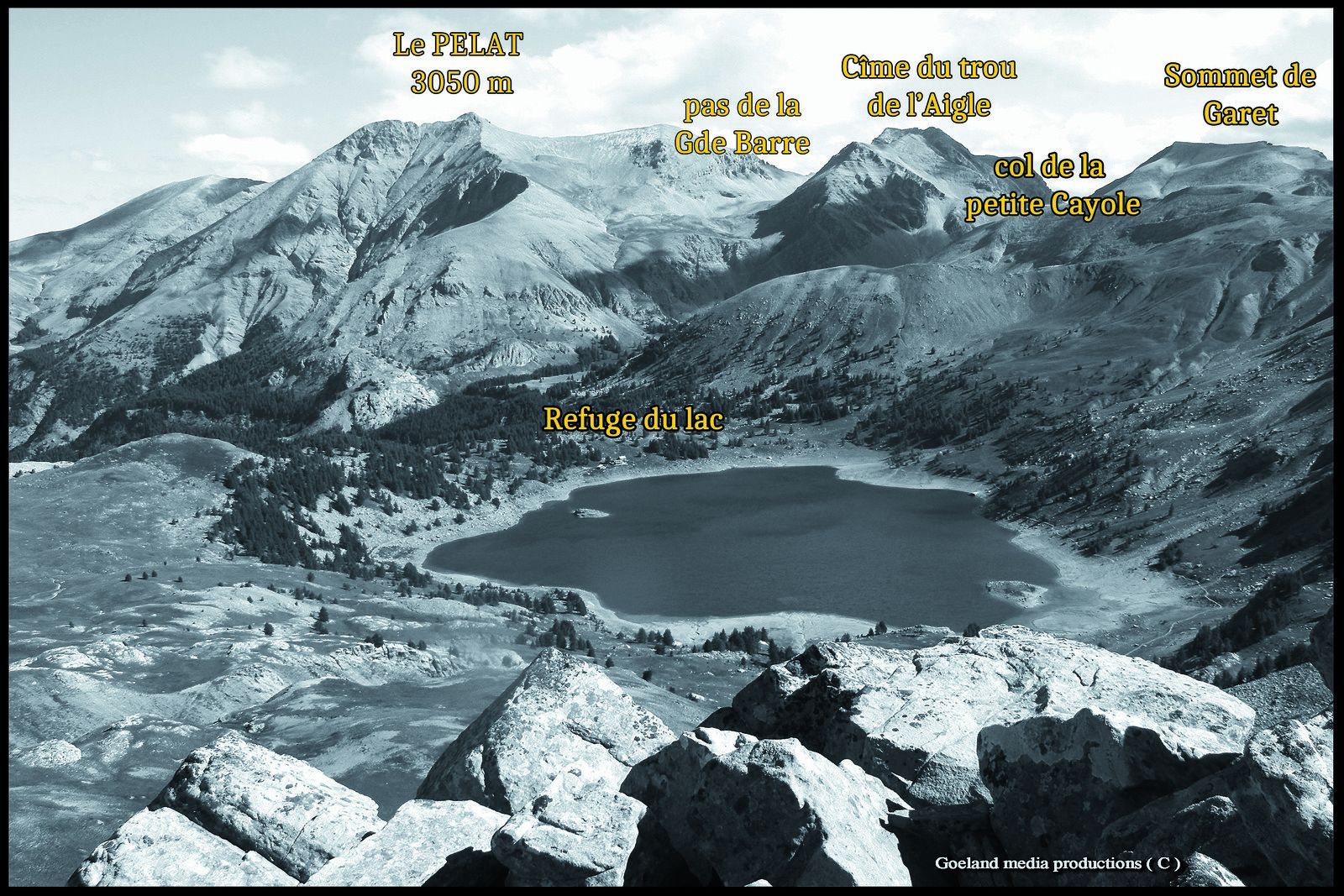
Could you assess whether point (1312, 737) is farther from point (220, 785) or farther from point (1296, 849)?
point (220, 785)

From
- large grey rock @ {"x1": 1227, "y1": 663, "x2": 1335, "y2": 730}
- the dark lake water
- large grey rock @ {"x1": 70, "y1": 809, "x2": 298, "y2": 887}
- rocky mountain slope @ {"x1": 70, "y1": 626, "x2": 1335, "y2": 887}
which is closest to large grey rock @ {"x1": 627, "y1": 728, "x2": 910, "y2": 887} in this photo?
rocky mountain slope @ {"x1": 70, "y1": 626, "x2": 1335, "y2": 887}

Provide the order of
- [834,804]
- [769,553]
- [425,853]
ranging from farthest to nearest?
1. [769,553]
2. [425,853]
3. [834,804]

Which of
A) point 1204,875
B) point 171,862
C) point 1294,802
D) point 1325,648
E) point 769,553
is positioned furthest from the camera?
point 769,553

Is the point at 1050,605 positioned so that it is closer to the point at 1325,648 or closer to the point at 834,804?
the point at 1325,648

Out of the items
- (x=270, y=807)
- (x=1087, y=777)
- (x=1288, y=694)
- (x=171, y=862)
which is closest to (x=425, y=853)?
(x=270, y=807)

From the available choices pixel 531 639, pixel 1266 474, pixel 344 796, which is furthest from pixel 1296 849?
pixel 1266 474

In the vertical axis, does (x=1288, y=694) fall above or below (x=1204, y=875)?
below

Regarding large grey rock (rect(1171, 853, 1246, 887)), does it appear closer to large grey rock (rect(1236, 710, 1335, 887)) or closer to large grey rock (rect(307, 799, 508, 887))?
large grey rock (rect(1236, 710, 1335, 887))

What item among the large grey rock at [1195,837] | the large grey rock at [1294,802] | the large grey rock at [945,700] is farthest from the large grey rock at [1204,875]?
the large grey rock at [945,700]

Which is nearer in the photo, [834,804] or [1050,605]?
[834,804]
